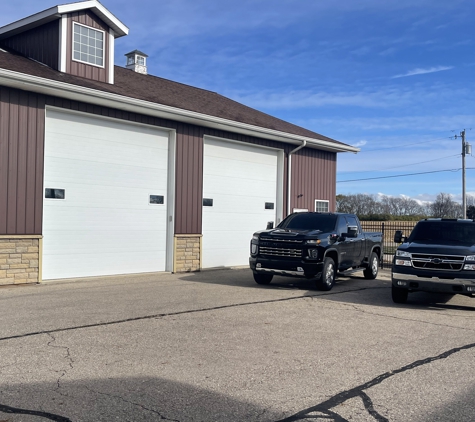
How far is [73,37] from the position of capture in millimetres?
15031

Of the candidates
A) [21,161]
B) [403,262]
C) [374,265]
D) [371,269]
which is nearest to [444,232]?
[403,262]

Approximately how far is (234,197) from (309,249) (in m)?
6.42

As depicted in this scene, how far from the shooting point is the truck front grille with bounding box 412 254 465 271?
10.0 metres

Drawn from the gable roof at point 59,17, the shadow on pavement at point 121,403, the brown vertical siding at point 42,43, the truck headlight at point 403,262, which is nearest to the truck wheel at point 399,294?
the truck headlight at point 403,262

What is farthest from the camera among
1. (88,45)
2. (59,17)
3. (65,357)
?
(88,45)

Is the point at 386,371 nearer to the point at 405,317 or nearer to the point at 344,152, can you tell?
the point at 405,317

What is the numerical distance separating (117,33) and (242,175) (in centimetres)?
631

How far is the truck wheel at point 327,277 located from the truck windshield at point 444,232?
82.2 inches

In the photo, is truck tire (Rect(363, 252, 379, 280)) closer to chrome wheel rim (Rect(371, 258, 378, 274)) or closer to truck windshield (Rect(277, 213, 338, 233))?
chrome wheel rim (Rect(371, 258, 378, 274))

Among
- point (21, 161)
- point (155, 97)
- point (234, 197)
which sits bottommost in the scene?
point (234, 197)

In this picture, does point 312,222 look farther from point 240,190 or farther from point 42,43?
point 42,43

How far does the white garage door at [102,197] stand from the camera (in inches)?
525

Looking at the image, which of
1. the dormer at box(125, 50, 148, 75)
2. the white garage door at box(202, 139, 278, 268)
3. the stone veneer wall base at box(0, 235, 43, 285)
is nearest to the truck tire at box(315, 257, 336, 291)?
the white garage door at box(202, 139, 278, 268)

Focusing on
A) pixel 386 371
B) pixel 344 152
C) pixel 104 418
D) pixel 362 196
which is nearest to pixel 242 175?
pixel 344 152
